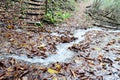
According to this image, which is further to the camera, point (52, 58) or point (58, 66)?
point (52, 58)

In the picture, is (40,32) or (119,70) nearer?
(119,70)

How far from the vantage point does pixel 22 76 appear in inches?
149

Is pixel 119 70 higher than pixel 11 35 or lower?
lower

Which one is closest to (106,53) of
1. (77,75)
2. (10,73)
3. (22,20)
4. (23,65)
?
(77,75)

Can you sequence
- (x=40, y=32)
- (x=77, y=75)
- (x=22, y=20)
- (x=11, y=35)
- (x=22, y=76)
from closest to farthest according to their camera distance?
(x=22, y=76) < (x=77, y=75) < (x=11, y=35) < (x=40, y=32) < (x=22, y=20)

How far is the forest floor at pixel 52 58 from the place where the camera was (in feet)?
13.3

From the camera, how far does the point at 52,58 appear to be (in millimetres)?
5047

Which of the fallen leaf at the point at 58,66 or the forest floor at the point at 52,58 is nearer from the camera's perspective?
the forest floor at the point at 52,58

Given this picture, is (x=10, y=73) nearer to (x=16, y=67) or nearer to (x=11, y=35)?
(x=16, y=67)

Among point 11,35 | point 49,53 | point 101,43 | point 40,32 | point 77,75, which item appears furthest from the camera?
point 40,32

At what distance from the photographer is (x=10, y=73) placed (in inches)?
152

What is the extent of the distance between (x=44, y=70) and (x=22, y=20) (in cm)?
444

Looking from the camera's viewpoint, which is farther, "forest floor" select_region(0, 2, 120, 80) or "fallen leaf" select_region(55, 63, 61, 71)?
"fallen leaf" select_region(55, 63, 61, 71)

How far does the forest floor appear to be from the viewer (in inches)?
159
